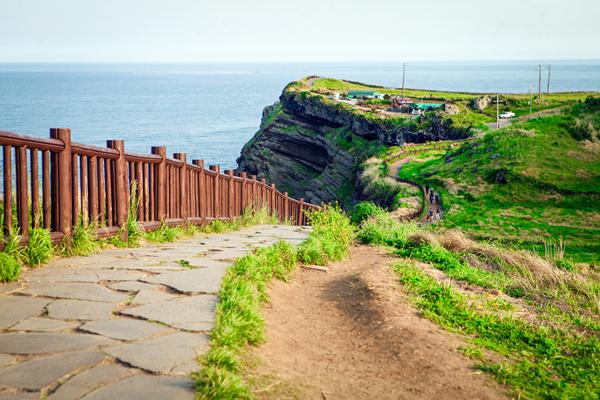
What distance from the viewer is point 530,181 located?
40.6 m

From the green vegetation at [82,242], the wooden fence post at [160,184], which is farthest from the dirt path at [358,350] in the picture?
the wooden fence post at [160,184]

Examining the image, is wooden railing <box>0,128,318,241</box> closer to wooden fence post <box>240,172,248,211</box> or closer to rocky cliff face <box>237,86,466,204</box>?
wooden fence post <box>240,172,248,211</box>

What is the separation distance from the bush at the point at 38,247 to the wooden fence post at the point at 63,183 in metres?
0.44

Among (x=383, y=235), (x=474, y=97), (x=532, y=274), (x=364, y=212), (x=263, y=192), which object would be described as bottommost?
(x=364, y=212)

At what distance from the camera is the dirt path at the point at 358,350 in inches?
182

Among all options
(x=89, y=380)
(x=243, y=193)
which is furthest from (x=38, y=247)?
(x=243, y=193)

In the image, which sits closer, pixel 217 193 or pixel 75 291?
pixel 75 291

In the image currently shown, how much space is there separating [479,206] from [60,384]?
36625mm

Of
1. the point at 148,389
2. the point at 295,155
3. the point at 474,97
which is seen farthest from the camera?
the point at 474,97

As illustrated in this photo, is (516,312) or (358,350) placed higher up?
(358,350)

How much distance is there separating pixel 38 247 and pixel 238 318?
2.92 m

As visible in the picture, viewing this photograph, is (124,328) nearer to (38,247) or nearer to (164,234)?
(38,247)

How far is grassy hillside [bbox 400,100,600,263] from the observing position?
109 ft

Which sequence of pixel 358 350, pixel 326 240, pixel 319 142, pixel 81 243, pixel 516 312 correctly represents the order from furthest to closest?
pixel 319 142, pixel 326 240, pixel 81 243, pixel 516 312, pixel 358 350
